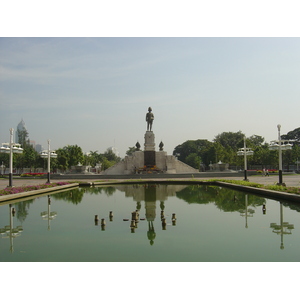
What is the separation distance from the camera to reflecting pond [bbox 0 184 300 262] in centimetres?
738

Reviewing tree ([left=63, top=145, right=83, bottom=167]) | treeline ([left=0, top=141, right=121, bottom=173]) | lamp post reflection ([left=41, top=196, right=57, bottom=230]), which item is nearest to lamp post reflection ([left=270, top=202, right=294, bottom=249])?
lamp post reflection ([left=41, top=196, right=57, bottom=230])

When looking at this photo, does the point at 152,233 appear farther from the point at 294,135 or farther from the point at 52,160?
the point at 294,135

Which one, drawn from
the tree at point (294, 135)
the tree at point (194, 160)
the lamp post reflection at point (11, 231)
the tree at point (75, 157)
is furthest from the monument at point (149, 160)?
the tree at point (294, 135)

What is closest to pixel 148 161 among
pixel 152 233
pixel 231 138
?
pixel 152 233

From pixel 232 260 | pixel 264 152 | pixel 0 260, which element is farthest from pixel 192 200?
pixel 264 152

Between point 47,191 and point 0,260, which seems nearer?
point 0,260

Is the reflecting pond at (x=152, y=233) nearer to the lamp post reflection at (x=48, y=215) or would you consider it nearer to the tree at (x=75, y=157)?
the lamp post reflection at (x=48, y=215)

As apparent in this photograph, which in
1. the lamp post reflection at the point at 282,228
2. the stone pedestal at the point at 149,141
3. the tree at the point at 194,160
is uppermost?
the stone pedestal at the point at 149,141

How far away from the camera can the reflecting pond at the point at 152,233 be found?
7.38 m

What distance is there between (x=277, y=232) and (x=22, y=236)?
7472 mm

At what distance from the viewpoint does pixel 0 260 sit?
23.2 feet

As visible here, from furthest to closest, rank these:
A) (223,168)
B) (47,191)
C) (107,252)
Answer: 1. (223,168)
2. (47,191)
3. (107,252)

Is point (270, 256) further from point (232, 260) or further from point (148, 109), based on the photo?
point (148, 109)

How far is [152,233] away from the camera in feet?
31.0
